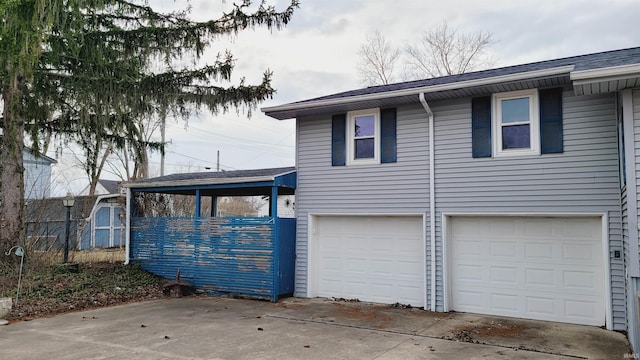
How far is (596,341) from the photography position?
6.37 m

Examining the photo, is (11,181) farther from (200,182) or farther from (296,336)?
(296,336)

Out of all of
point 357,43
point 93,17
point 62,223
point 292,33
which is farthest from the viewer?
point 357,43

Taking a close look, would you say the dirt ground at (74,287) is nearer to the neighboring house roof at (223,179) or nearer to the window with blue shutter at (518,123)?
the neighboring house roof at (223,179)

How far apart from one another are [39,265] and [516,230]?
1055 cm

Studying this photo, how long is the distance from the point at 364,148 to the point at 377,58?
1594 centimetres

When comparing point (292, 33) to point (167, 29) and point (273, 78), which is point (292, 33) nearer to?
point (273, 78)

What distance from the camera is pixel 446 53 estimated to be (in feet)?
76.0

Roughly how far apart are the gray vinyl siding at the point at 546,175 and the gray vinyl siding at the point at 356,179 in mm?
395

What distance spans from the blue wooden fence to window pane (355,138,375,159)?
2.11m

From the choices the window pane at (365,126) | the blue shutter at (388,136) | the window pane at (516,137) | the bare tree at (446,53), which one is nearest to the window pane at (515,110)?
the window pane at (516,137)

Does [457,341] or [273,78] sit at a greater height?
[273,78]

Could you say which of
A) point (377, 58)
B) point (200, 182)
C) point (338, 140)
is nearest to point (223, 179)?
point (200, 182)

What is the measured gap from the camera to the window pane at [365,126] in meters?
9.49

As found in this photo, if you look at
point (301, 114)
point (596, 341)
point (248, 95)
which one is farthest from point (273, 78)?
point (596, 341)
